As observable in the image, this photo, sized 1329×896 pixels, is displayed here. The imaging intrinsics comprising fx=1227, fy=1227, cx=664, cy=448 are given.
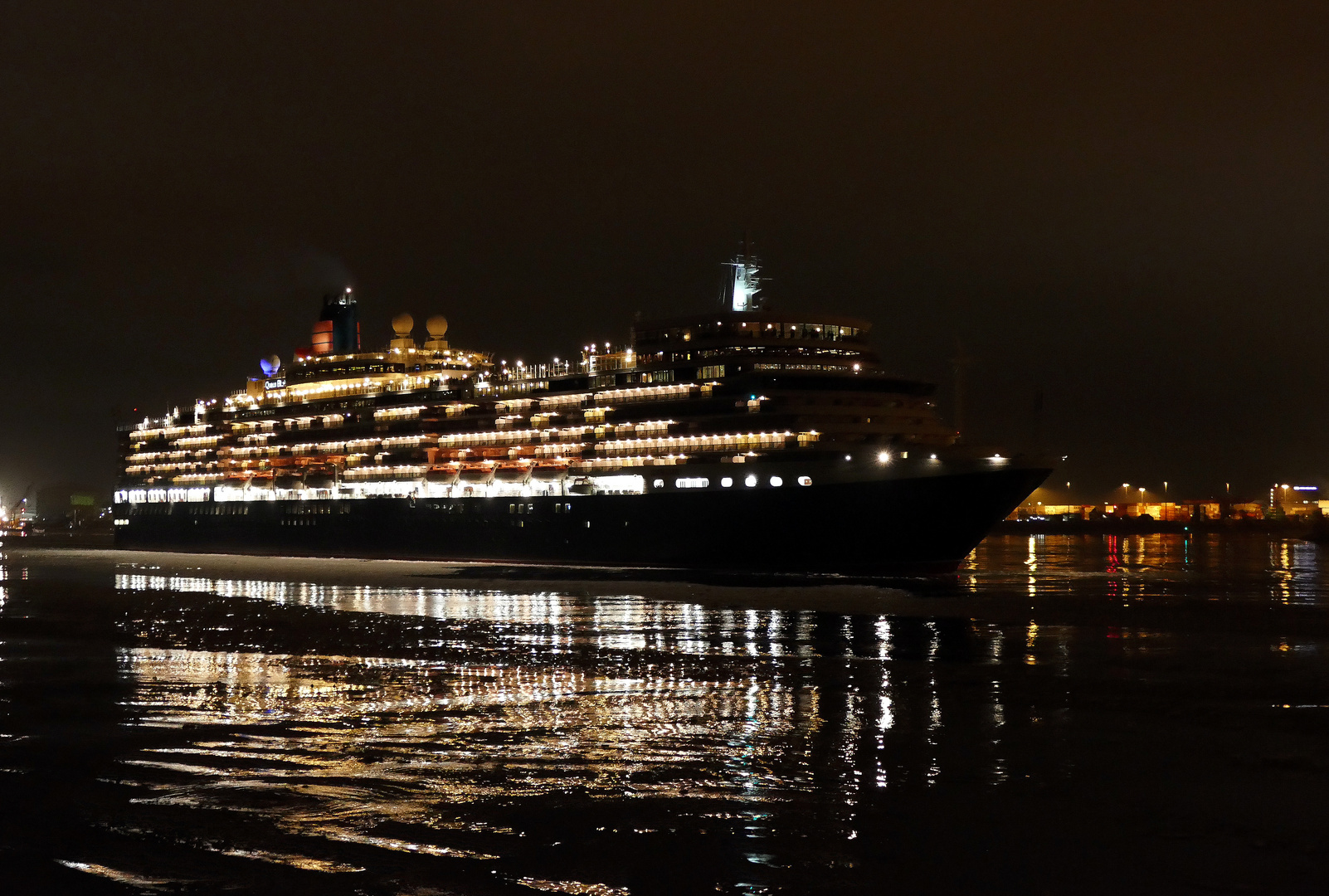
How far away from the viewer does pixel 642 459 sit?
2596 inches

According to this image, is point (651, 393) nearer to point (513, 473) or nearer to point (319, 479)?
point (513, 473)

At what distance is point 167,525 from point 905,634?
8445 cm

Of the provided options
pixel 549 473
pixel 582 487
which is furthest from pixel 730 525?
pixel 549 473

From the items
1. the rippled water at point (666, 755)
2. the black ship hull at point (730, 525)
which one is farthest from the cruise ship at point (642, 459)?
the rippled water at point (666, 755)

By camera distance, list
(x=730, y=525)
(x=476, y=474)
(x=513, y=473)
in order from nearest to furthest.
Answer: (x=730, y=525)
(x=513, y=473)
(x=476, y=474)

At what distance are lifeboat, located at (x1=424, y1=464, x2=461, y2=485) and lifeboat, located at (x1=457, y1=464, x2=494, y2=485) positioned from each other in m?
0.41

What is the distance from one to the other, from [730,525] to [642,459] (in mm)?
7062

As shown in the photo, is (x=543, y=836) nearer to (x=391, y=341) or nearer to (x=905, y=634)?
(x=905, y=634)

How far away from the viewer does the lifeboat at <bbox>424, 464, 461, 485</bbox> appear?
77.8 metres

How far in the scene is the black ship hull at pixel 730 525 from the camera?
58.5 meters

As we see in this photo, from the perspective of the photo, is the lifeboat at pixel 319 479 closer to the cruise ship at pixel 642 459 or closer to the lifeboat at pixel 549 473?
the cruise ship at pixel 642 459

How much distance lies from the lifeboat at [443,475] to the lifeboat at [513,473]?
3728 mm

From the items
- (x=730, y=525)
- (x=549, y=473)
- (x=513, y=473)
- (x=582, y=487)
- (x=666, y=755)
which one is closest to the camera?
(x=666, y=755)

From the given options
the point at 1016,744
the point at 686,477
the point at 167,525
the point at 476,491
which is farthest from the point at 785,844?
the point at 167,525
